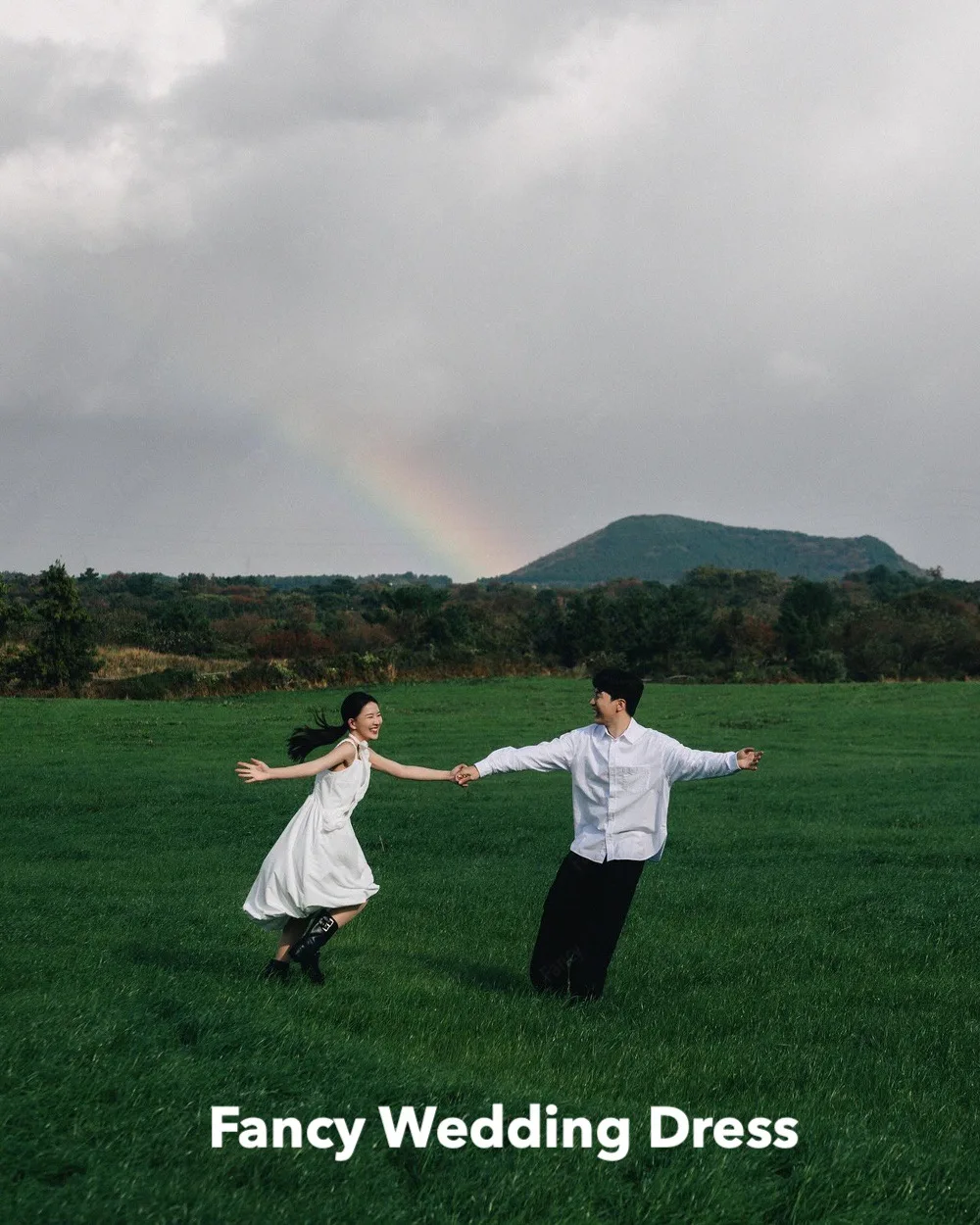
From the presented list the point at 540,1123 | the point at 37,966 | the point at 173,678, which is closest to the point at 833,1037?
the point at 540,1123

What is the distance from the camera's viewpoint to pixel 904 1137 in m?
6.52

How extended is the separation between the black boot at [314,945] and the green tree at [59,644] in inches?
1753

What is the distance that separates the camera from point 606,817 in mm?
9383

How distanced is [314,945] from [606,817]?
2.51 metres

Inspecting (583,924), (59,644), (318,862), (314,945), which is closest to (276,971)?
(314,945)

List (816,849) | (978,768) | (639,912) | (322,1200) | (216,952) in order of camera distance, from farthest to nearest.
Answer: (978,768) < (816,849) < (639,912) < (216,952) < (322,1200)

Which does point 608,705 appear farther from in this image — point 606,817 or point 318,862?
point 318,862

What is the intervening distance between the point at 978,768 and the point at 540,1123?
87.2ft

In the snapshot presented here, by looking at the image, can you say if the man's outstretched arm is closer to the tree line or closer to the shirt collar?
the shirt collar

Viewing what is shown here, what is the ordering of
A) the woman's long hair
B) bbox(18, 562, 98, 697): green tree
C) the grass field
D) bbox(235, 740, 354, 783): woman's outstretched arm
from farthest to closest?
bbox(18, 562, 98, 697): green tree → the woman's long hair → bbox(235, 740, 354, 783): woman's outstretched arm → the grass field

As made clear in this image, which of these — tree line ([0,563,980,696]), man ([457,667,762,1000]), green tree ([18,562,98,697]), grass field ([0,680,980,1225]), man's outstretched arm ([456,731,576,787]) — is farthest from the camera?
tree line ([0,563,980,696])

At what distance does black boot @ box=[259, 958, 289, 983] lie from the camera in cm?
907

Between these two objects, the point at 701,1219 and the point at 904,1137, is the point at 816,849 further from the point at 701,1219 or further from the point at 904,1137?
the point at 701,1219

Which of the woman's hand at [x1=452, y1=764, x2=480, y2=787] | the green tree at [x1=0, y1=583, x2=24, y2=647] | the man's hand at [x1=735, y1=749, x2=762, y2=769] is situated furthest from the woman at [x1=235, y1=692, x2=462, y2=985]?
the green tree at [x1=0, y1=583, x2=24, y2=647]
